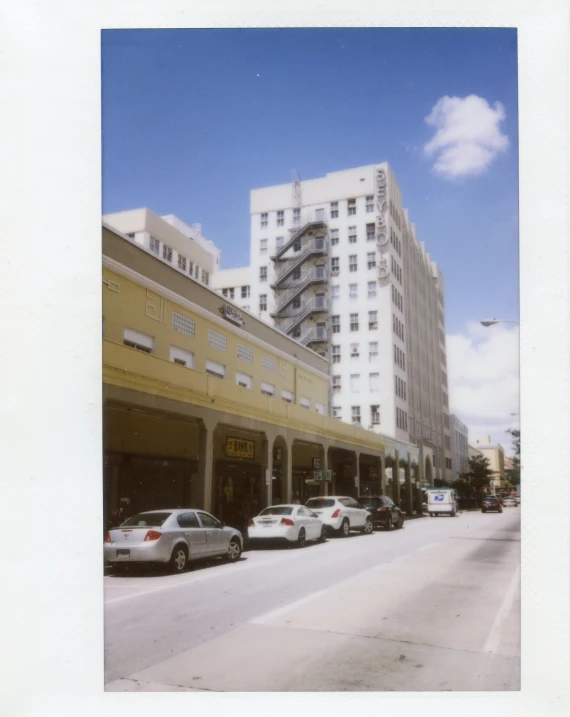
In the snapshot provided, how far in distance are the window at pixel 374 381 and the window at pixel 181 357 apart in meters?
→ 2.97

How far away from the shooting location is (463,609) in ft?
24.9

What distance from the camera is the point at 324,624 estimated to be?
23.3 feet

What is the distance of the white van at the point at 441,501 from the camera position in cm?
1018

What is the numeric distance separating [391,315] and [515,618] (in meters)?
4.71

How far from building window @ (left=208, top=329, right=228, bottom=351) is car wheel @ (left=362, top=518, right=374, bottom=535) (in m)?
3.69

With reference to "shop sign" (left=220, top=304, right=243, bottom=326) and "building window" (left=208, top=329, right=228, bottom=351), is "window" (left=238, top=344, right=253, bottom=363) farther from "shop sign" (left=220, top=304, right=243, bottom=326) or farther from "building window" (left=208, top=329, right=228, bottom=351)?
"shop sign" (left=220, top=304, right=243, bottom=326)

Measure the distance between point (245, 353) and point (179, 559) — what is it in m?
3.22

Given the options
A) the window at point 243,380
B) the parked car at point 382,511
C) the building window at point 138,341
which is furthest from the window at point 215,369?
the parked car at point 382,511

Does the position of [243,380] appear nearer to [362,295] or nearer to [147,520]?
[362,295]
